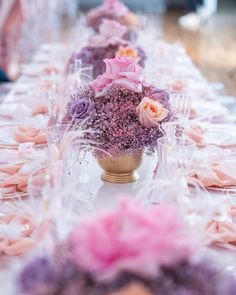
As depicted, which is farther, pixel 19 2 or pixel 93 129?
pixel 19 2

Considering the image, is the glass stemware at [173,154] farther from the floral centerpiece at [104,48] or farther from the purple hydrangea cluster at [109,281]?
the floral centerpiece at [104,48]

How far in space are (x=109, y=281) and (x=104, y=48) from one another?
2.26 m

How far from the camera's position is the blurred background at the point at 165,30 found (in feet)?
18.4

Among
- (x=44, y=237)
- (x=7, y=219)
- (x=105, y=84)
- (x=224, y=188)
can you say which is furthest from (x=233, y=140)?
(x=44, y=237)

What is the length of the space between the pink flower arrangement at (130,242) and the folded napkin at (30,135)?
135 centimetres

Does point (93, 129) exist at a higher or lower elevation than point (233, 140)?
higher

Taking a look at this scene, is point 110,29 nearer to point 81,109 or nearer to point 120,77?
point 120,77

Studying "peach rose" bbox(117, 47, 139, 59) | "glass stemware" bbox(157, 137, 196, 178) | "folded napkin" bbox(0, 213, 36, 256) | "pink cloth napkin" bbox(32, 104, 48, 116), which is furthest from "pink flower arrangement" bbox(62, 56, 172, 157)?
"peach rose" bbox(117, 47, 139, 59)

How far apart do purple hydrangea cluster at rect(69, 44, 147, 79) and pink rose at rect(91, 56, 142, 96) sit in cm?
105

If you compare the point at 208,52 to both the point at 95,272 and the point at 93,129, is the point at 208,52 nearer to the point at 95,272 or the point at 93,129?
the point at 93,129

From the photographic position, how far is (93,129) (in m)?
1.65

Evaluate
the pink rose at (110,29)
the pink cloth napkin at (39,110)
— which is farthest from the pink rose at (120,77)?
the pink rose at (110,29)

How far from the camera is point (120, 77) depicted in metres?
1.81

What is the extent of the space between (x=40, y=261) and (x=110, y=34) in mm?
2272
